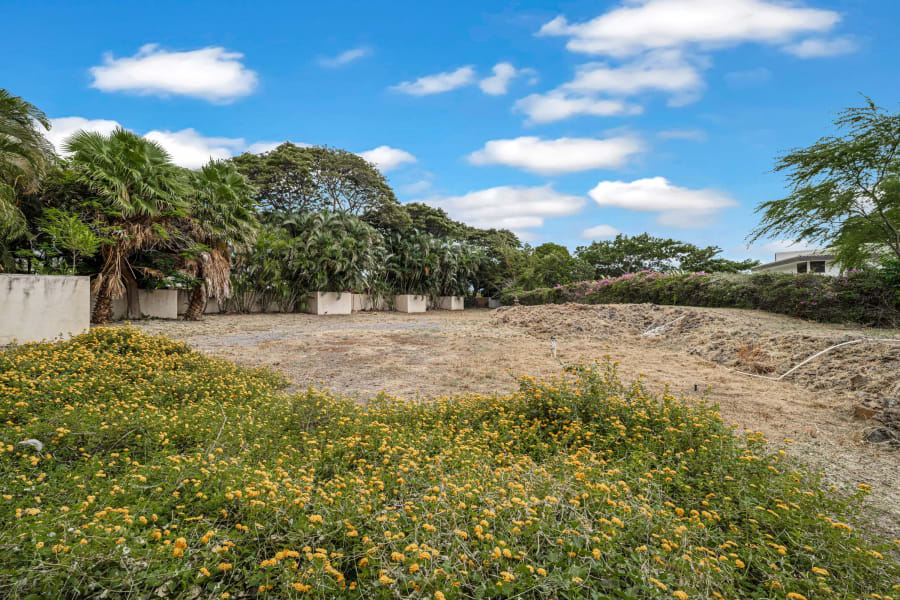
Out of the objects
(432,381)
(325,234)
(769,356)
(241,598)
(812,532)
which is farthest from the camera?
(325,234)

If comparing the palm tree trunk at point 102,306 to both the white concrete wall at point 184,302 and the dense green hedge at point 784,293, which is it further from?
the dense green hedge at point 784,293

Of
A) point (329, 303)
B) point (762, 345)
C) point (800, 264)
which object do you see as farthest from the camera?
point (800, 264)

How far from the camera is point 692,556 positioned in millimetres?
1926

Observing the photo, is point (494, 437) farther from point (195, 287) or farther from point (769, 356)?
point (195, 287)

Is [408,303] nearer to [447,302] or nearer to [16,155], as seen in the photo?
[447,302]

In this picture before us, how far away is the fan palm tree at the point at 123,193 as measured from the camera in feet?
38.9

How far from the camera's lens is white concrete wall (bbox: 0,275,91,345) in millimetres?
8492

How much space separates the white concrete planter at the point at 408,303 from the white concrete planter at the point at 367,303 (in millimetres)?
706

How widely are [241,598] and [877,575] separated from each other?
2.68 meters

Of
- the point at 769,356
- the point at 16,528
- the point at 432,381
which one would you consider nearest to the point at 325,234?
the point at 432,381

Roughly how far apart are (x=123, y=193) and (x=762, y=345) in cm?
1506

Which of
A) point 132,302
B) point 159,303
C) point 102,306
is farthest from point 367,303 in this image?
point 102,306

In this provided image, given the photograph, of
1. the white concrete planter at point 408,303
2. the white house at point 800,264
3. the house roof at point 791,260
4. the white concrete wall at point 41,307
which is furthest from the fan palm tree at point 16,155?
the house roof at point 791,260

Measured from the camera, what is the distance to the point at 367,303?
25.8 meters
